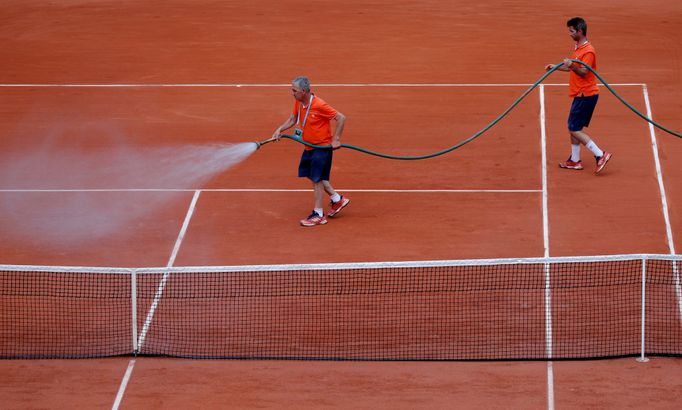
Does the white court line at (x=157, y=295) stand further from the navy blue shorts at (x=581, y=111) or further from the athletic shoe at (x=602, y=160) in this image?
the athletic shoe at (x=602, y=160)

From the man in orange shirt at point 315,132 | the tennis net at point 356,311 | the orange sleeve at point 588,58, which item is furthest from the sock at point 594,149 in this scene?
the man in orange shirt at point 315,132

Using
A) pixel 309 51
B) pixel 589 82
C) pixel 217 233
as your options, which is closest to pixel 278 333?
pixel 217 233

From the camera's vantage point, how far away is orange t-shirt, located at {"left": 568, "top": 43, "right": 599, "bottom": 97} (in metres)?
14.2

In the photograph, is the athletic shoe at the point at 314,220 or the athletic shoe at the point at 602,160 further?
the athletic shoe at the point at 602,160

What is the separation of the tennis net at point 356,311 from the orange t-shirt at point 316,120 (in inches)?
70.7

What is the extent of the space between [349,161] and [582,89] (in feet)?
11.5

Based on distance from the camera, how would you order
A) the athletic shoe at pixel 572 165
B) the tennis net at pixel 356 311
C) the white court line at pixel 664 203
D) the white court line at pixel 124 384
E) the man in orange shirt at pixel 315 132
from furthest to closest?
1. the athletic shoe at pixel 572 165
2. the man in orange shirt at pixel 315 132
3. the white court line at pixel 664 203
4. the tennis net at pixel 356 311
5. the white court line at pixel 124 384

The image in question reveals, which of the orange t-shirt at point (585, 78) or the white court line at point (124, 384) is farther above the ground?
the orange t-shirt at point (585, 78)

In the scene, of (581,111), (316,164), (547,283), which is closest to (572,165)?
(581,111)

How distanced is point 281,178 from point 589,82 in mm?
4385

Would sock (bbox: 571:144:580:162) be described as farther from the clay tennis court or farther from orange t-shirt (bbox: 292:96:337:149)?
orange t-shirt (bbox: 292:96:337:149)

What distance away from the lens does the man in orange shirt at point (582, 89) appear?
555 inches

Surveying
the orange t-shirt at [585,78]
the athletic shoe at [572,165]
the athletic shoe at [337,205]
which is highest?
the orange t-shirt at [585,78]

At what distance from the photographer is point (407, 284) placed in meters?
11.7
